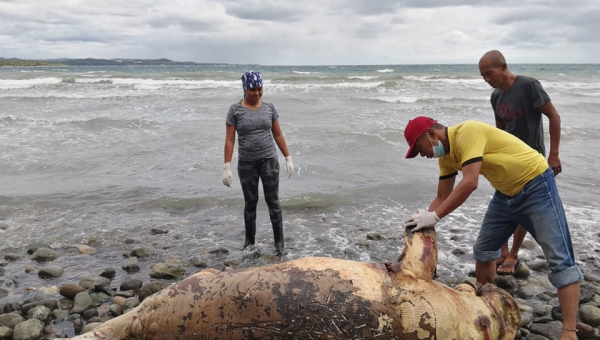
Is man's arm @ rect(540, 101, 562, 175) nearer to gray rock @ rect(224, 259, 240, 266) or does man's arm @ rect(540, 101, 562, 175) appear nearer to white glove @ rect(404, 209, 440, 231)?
white glove @ rect(404, 209, 440, 231)

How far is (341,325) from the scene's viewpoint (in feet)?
10.4

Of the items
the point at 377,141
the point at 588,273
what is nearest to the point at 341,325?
the point at 588,273

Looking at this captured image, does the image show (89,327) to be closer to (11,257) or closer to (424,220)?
(11,257)

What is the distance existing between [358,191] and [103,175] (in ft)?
16.9

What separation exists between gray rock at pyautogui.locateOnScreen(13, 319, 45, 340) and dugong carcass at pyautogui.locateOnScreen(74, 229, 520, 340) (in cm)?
101

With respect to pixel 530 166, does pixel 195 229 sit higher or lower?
lower

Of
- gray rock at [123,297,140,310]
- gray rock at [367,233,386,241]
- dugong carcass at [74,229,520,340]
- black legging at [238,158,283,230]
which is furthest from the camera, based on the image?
gray rock at [367,233,386,241]

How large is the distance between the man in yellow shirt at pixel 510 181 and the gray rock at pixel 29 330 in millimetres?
3297

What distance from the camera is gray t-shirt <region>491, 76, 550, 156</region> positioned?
4.88 metres

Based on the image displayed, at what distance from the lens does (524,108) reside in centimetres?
495

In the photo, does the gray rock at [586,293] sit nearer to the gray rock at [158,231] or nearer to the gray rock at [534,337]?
the gray rock at [534,337]

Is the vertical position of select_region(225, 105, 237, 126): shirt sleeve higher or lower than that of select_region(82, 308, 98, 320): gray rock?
higher

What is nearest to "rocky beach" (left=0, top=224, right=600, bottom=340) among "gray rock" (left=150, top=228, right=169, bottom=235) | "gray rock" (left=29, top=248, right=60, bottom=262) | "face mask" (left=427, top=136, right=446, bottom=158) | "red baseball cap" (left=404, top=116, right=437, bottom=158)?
"gray rock" (left=29, top=248, right=60, bottom=262)

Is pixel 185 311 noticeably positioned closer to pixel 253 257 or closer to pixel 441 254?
pixel 253 257
